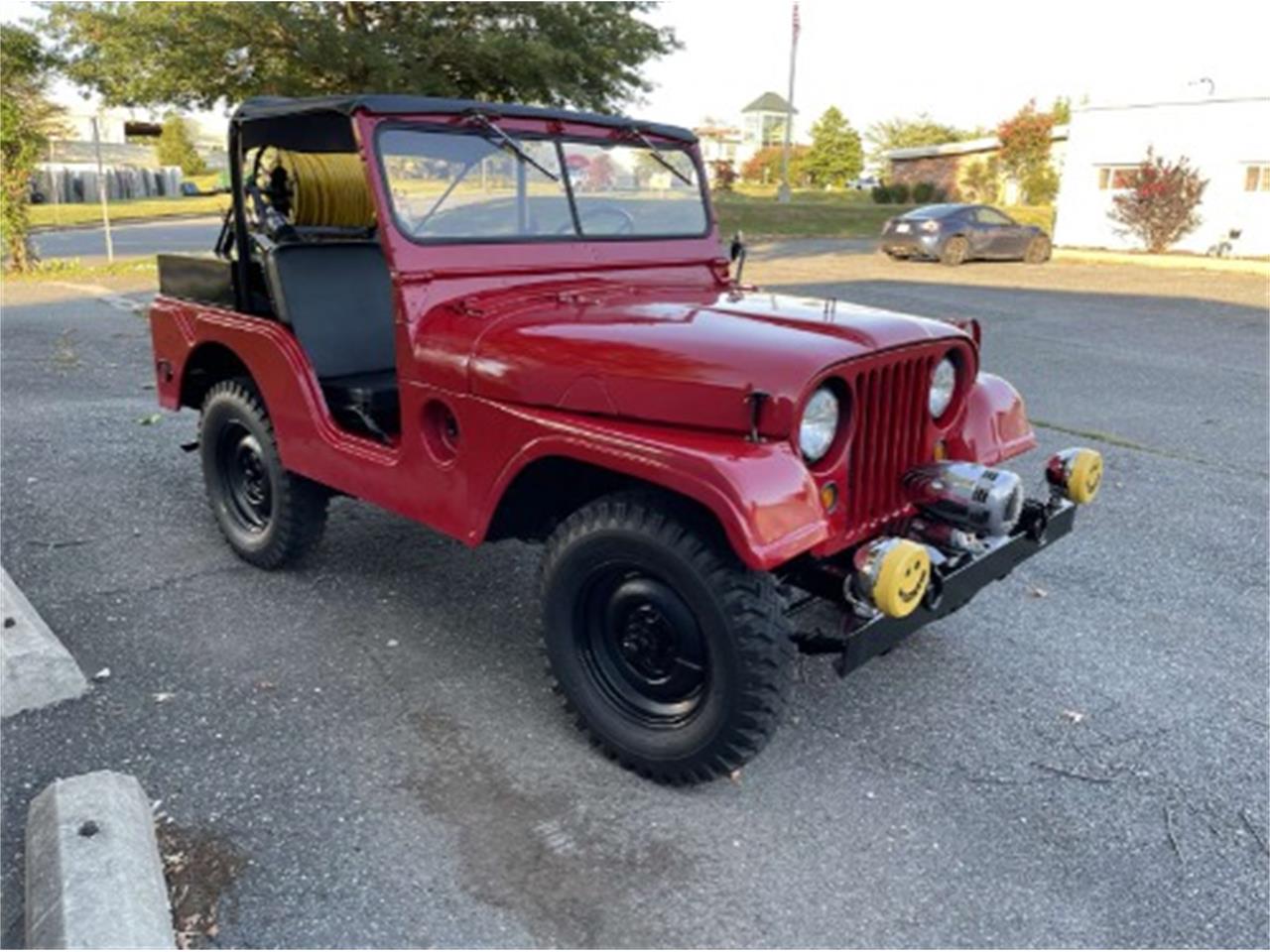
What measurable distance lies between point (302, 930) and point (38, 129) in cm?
1625

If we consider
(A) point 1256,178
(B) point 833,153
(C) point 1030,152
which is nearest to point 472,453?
(A) point 1256,178

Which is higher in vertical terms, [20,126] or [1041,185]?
[1041,185]

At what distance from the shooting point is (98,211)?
33281mm

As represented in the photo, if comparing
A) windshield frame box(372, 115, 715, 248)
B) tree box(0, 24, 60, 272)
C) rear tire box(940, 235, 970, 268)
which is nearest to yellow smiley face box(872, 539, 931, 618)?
windshield frame box(372, 115, 715, 248)

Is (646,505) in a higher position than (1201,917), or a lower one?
higher

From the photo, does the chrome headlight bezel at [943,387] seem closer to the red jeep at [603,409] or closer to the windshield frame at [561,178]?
the red jeep at [603,409]

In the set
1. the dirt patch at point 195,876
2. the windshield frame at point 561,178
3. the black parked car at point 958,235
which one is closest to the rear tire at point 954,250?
the black parked car at point 958,235

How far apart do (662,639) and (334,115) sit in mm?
2117

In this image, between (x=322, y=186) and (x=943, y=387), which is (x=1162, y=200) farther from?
(x=322, y=186)

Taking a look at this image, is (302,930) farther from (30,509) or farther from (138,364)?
(138,364)

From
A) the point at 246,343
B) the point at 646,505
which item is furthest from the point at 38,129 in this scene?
the point at 646,505

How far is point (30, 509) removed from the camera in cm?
480

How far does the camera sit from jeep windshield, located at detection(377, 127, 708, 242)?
3340 millimetres

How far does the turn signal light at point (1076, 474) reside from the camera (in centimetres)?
324
